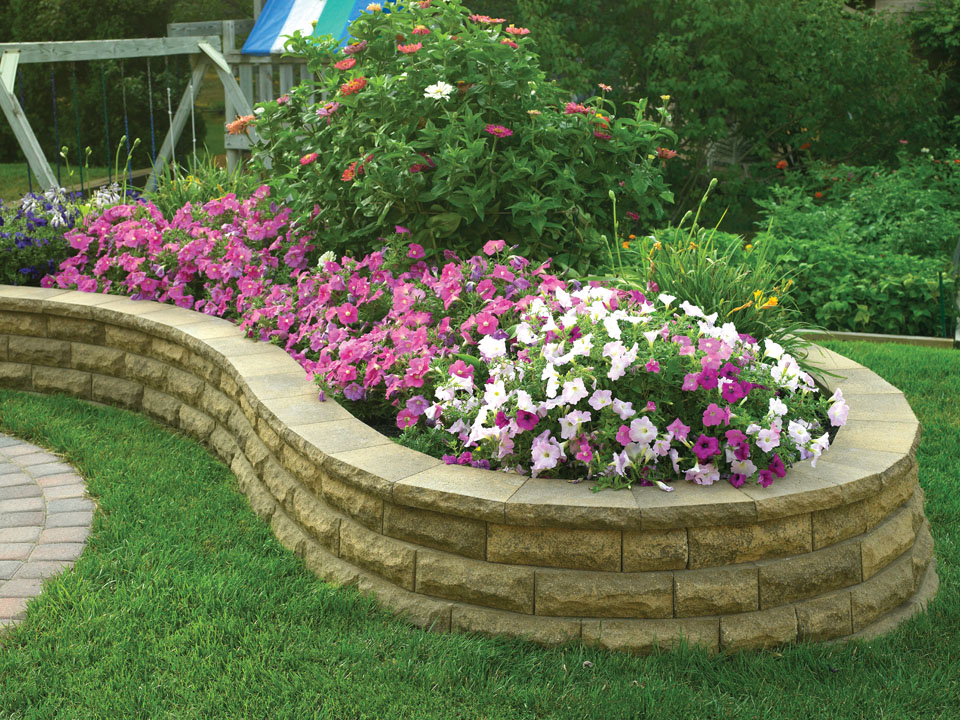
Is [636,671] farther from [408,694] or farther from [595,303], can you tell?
[595,303]

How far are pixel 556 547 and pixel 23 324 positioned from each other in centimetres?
343

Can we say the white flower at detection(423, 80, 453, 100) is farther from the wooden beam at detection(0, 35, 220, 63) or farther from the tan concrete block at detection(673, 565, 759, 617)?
the wooden beam at detection(0, 35, 220, 63)

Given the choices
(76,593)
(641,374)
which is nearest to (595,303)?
(641,374)

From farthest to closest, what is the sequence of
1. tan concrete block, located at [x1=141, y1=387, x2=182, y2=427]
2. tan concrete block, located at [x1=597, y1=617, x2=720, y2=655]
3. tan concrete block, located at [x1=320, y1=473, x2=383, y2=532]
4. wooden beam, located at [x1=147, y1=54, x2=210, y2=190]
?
wooden beam, located at [x1=147, y1=54, x2=210, y2=190]
tan concrete block, located at [x1=141, y1=387, x2=182, y2=427]
tan concrete block, located at [x1=320, y1=473, x2=383, y2=532]
tan concrete block, located at [x1=597, y1=617, x2=720, y2=655]

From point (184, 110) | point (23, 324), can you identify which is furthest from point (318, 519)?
point (184, 110)

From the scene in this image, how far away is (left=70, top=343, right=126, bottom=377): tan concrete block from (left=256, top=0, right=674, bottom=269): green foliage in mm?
1163

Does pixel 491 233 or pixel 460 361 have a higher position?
pixel 491 233

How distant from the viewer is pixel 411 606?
2.72 meters

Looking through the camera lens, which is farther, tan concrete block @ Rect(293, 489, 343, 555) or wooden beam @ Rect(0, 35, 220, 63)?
wooden beam @ Rect(0, 35, 220, 63)

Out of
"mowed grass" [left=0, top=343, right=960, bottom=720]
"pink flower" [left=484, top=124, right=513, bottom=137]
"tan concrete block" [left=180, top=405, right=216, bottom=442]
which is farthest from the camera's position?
"tan concrete block" [left=180, top=405, right=216, bottom=442]

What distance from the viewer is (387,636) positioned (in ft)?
8.54

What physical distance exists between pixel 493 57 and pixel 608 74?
6.01 meters

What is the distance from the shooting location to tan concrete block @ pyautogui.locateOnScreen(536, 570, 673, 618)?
2574 mm

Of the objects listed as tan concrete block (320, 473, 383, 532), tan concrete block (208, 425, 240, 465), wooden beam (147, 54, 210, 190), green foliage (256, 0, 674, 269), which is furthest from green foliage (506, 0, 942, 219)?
tan concrete block (320, 473, 383, 532)
